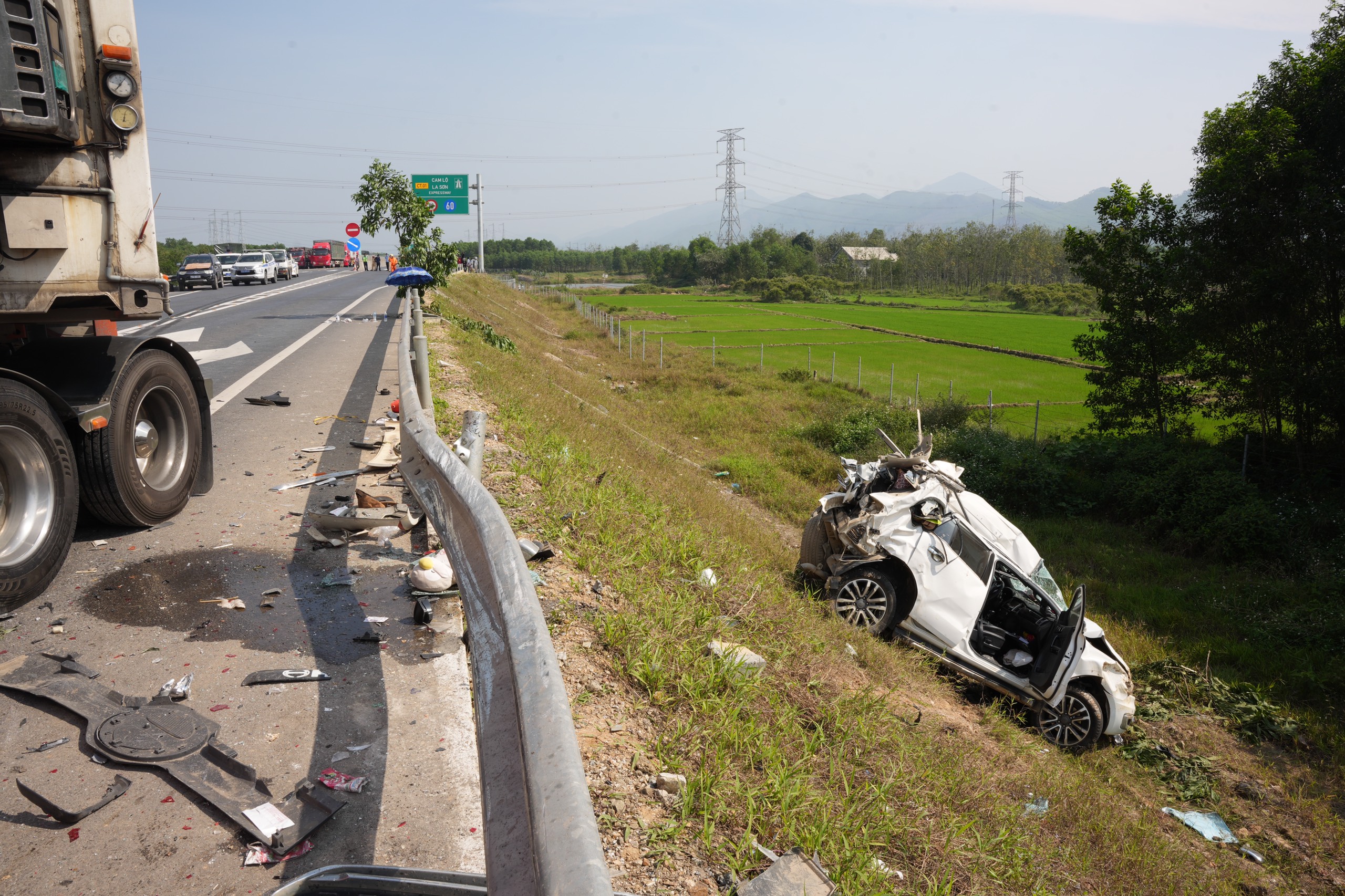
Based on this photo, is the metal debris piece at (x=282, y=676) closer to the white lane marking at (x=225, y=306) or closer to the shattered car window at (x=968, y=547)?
the shattered car window at (x=968, y=547)

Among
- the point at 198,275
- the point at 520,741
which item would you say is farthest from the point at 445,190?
the point at 520,741

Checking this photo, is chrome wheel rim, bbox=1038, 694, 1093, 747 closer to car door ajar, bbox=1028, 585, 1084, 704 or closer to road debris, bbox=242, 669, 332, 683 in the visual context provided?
Result: car door ajar, bbox=1028, 585, 1084, 704

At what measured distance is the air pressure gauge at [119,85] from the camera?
5266 millimetres

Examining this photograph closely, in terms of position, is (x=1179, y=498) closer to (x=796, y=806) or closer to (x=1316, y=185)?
(x=1316, y=185)

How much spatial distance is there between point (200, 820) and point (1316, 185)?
64.1ft

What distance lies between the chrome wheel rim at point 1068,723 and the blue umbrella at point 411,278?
1981 centimetres

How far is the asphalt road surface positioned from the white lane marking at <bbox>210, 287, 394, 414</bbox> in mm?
2927

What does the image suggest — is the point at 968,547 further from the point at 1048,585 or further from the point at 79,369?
the point at 79,369

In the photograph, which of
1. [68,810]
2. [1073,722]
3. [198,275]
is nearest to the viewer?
[68,810]

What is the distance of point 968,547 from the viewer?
9.30 metres

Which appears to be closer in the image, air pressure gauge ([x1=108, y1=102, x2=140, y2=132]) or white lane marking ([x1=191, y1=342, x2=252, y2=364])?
air pressure gauge ([x1=108, y1=102, x2=140, y2=132])

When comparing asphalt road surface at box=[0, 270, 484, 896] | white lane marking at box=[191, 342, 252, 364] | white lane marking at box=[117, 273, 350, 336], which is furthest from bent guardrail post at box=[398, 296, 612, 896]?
white lane marking at box=[191, 342, 252, 364]

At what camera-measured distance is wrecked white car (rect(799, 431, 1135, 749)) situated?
29.1 ft

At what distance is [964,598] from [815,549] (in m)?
2.08
